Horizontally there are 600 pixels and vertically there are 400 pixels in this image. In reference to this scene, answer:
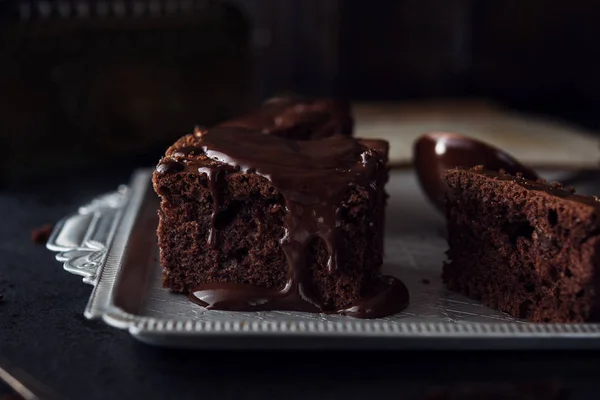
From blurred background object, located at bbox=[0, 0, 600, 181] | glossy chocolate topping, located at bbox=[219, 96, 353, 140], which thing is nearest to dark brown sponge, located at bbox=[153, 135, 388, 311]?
glossy chocolate topping, located at bbox=[219, 96, 353, 140]

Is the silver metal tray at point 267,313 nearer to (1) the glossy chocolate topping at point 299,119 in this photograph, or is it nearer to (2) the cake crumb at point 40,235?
(2) the cake crumb at point 40,235

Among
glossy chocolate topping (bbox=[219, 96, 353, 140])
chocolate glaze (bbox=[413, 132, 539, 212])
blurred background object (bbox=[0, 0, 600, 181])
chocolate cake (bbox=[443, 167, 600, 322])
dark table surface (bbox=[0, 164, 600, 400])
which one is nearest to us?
dark table surface (bbox=[0, 164, 600, 400])

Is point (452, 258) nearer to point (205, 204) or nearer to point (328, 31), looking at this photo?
point (205, 204)

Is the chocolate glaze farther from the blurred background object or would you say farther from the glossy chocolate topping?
the blurred background object

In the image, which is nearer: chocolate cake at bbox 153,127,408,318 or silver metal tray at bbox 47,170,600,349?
silver metal tray at bbox 47,170,600,349

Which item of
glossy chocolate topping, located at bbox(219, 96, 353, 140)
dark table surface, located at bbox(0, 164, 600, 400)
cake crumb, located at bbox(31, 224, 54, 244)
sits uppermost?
glossy chocolate topping, located at bbox(219, 96, 353, 140)

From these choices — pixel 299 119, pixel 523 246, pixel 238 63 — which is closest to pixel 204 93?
pixel 238 63

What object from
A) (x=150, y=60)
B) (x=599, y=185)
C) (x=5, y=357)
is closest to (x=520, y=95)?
(x=599, y=185)
